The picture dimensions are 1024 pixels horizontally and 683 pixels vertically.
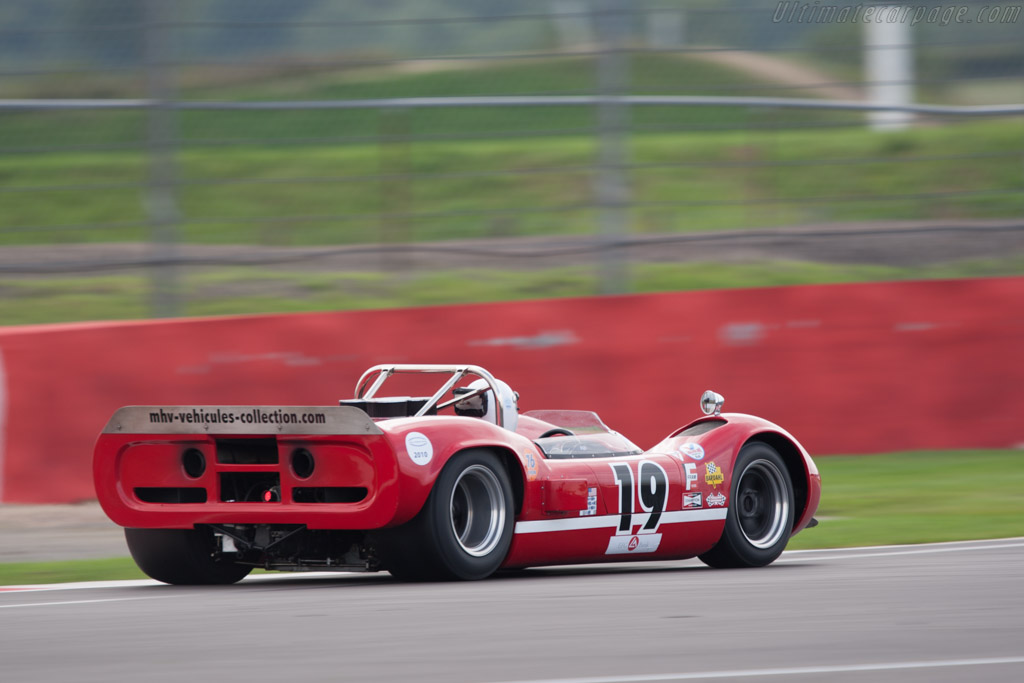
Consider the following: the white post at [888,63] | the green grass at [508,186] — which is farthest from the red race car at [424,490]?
the white post at [888,63]

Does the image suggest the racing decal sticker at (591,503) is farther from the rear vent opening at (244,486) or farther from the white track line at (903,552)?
the rear vent opening at (244,486)

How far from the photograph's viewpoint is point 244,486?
23.4 ft

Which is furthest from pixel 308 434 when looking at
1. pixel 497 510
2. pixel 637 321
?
pixel 637 321

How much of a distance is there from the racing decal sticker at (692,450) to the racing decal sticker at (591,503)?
63 cm

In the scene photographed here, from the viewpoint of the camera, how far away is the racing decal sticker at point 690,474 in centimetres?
777

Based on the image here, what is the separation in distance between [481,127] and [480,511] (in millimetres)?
5741

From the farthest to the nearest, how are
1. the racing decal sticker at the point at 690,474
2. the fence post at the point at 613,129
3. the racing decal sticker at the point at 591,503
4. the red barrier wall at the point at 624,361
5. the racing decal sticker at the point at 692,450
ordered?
the fence post at the point at 613,129, the red barrier wall at the point at 624,361, the racing decal sticker at the point at 692,450, the racing decal sticker at the point at 690,474, the racing decal sticker at the point at 591,503

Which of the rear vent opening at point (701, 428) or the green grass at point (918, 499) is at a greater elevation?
the rear vent opening at point (701, 428)

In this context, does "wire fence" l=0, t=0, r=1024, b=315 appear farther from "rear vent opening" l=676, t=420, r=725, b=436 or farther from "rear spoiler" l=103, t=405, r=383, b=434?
"rear spoiler" l=103, t=405, r=383, b=434

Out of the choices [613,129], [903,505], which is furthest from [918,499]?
[613,129]

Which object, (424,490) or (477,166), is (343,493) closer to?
(424,490)

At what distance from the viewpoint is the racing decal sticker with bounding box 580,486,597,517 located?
7.41 meters

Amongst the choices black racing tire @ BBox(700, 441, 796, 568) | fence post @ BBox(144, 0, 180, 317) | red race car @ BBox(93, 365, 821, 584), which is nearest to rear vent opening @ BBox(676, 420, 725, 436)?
red race car @ BBox(93, 365, 821, 584)

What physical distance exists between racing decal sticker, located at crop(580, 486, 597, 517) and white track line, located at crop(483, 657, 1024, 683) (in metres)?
2.50
